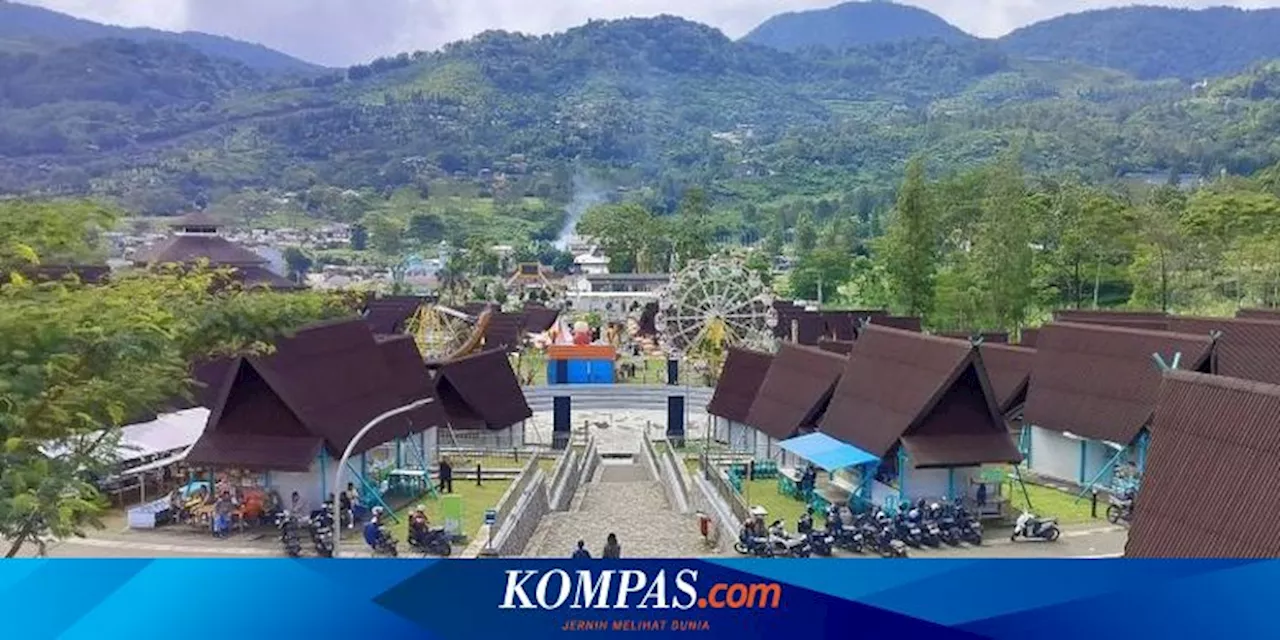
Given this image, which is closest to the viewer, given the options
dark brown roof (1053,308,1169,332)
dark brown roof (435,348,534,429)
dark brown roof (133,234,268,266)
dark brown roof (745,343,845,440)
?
dark brown roof (745,343,845,440)

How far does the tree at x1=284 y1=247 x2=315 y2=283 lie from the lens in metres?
114

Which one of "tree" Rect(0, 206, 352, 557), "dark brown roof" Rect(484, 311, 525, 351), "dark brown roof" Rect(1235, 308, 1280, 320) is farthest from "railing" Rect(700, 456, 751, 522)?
"dark brown roof" Rect(484, 311, 525, 351)

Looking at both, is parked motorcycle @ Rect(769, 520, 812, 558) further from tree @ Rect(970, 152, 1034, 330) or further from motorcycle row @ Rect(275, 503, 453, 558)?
tree @ Rect(970, 152, 1034, 330)

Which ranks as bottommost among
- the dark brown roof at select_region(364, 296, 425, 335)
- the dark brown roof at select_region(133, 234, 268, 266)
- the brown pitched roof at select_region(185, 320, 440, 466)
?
the dark brown roof at select_region(364, 296, 425, 335)

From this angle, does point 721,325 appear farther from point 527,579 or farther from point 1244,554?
point 527,579

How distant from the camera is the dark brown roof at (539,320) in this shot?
62812 mm

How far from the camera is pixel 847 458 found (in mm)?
22344

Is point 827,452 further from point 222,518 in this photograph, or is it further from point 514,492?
point 222,518

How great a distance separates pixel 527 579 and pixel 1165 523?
967 cm

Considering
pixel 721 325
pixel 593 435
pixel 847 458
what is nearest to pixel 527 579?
pixel 847 458

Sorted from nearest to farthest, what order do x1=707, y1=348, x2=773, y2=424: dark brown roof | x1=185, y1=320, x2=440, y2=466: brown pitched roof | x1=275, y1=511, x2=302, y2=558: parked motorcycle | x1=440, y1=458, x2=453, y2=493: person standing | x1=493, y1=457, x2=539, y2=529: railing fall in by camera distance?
x1=275, y1=511, x2=302, y2=558: parked motorcycle → x1=493, y1=457, x2=539, y2=529: railing → x1=185, y1=320, x2=440, y2=466: brown pitched roof → x1=440, y1=458, x2=453, y2=493: person standing → x1=707, y1=348, x2=773, y2=424: dark brown roof

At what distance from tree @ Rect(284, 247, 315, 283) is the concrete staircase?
289 feet

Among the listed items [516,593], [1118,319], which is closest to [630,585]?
[516,593]

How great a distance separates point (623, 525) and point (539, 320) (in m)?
41.2
